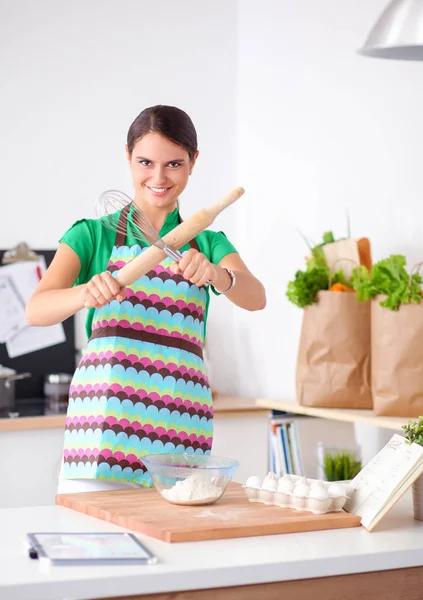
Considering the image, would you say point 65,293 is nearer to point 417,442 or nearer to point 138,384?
point 138,384

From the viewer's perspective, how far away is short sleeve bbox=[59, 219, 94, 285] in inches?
69.0

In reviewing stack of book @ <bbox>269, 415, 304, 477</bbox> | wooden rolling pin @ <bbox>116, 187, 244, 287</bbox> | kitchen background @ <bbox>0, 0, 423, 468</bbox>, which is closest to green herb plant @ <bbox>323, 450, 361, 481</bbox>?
stack of book @ <bbox>269, 415, 304, 477</bbox>

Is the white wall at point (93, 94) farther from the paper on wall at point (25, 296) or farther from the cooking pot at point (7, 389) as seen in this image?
the cooking pot at point (7, 389)

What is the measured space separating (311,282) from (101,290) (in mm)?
1211

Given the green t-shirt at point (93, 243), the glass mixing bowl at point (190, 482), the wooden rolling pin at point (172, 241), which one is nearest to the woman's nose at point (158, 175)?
the green t-shirt at point (93, 243)

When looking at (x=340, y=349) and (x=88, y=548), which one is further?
(x=340, y=349)

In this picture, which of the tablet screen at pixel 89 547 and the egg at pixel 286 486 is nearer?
the tablet screen at pixel 89 547

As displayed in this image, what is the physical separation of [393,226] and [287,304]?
66cm

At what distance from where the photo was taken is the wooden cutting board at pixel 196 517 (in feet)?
4.50

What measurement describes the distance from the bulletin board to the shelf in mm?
889

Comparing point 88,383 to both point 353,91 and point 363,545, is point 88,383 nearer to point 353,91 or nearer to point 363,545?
point 363,545

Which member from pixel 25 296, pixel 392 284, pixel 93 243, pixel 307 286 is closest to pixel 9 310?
pixel 25 296

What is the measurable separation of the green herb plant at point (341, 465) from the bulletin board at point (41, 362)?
3.44 ft

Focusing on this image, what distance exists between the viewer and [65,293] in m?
1.66
